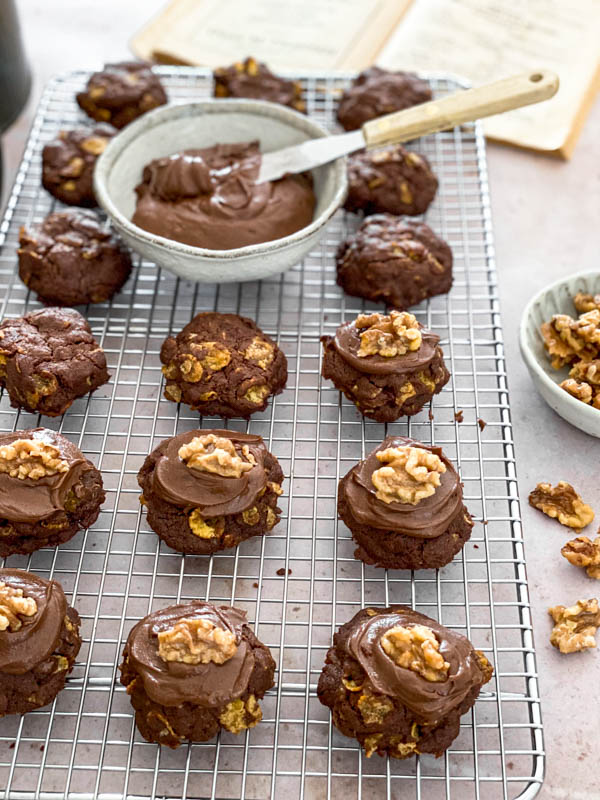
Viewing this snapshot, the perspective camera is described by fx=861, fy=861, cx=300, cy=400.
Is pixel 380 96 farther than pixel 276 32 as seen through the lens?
No

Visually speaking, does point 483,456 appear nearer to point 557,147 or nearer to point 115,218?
point 115,218

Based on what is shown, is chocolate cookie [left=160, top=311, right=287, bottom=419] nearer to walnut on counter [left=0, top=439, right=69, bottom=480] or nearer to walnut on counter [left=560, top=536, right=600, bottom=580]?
walnut on counter [left=0, top=439, right=69, bottom=480]

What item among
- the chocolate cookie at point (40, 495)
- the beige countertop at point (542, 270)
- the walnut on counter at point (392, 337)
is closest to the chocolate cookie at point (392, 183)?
the beige countertop at point (542, 270)

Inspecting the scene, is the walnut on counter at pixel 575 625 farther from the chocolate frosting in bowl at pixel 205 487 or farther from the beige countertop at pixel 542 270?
the chocolate frosting in bowl at pixel 205 487

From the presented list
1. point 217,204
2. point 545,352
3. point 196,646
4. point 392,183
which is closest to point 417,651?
point 196,646

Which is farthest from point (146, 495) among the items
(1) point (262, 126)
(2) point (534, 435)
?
(1) point (262, 126)

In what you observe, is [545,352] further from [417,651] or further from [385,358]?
[417,651]

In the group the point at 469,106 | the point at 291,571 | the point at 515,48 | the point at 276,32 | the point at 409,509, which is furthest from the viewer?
the point at 276,32
